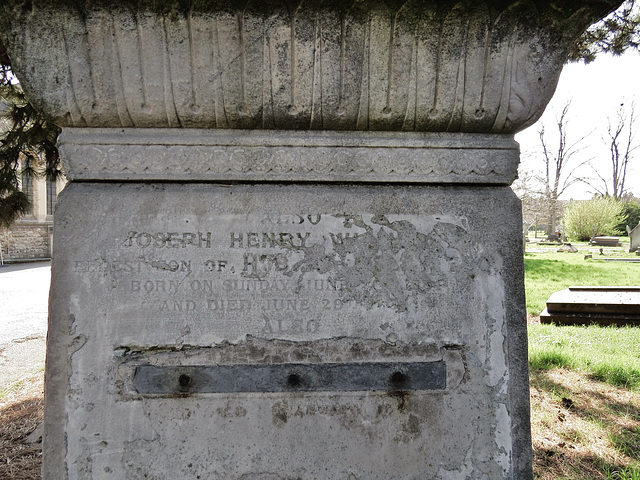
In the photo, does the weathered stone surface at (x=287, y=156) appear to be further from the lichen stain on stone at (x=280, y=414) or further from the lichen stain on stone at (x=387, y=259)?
the lichen stain on stone at (x=280, y=414)

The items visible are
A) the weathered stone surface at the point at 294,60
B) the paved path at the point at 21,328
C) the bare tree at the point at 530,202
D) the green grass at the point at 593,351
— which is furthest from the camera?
the bare tree at the point at 530,202

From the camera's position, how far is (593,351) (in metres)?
4.57

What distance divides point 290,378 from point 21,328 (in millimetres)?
6685

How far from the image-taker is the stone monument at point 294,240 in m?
1.59

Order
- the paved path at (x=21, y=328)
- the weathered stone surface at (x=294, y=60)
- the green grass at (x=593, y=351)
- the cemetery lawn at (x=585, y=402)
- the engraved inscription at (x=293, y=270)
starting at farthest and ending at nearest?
1. the paved path at (x=21, y=328)
2. the green grass at (x=593, y=351)
3. the cemetery lawn at (x=585, y=402)
4. the engraved inscription at (x=293, y=270)
5. the weathered stone surface at (x=294, y=60)

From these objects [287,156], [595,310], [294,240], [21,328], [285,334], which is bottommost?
[21,328]

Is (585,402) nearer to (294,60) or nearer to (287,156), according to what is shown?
(287,156)

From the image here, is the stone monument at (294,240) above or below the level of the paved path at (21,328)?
above

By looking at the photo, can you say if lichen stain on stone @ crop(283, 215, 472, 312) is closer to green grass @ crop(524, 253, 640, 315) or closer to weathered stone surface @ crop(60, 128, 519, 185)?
weathered stone surface @ crop(60, 128, 519, 185)

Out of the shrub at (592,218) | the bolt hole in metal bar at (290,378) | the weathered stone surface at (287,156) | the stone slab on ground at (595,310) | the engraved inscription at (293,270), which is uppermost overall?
the shrub at (592,218)

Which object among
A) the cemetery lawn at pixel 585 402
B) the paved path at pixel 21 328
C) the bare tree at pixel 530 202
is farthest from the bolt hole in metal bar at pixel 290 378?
the bare tree at pixel 530 202

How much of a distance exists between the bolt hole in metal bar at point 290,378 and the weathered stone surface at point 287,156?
28.2 inches

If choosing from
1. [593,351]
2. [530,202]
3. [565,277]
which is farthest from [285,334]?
[530,202]

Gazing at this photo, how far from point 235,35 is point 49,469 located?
1.71m
